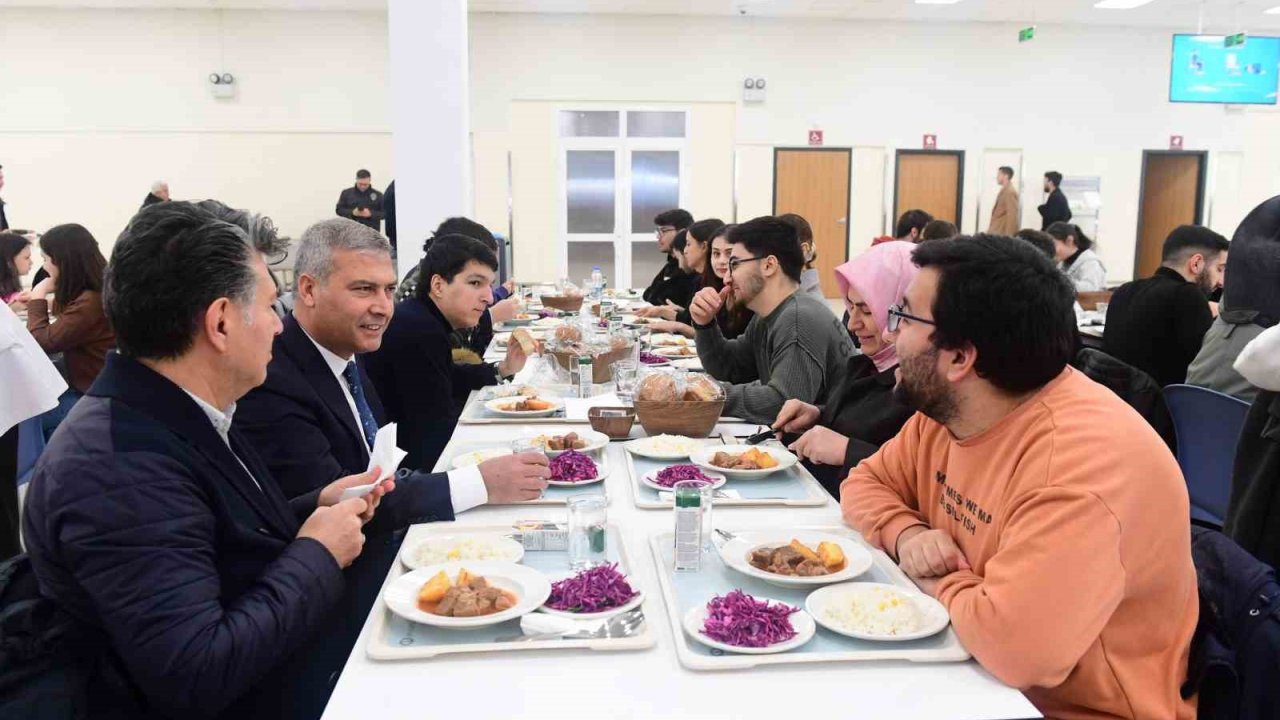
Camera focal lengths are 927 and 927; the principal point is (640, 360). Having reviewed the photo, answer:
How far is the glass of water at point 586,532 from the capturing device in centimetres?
174

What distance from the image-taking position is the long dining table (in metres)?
1.24

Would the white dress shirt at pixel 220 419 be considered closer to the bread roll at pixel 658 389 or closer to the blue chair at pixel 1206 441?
the bread roll at pixel 658 389

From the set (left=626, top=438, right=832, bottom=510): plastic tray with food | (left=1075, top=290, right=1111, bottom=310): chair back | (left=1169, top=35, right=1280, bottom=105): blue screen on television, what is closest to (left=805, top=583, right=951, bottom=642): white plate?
(left=626, top=438, right=832, bottom=510): plastic tray with food

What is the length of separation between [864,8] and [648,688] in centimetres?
1116

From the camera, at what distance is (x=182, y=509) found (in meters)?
1.34

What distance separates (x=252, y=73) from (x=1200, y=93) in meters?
10.9

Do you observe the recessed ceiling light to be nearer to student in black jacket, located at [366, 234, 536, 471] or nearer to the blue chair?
the blue chair

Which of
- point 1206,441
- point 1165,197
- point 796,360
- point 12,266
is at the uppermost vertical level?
point 1165,197

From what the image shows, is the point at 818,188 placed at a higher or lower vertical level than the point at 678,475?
higher

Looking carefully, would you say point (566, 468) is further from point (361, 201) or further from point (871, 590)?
point (361, 201)

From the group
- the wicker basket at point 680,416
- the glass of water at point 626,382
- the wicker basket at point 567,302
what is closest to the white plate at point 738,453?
the wicker basket at point 680,416

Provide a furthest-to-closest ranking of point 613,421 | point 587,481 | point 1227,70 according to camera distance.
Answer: point 1227,70
point 613,421
point 587,481

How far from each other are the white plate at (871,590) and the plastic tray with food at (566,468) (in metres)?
0.73

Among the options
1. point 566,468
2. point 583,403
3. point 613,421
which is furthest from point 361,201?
point 566,468
